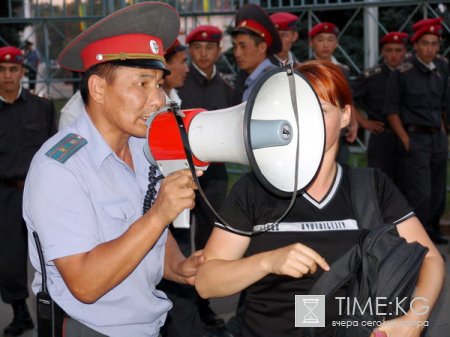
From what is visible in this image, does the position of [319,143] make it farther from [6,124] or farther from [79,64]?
[6,124]

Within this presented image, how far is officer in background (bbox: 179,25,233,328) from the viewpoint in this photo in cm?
595

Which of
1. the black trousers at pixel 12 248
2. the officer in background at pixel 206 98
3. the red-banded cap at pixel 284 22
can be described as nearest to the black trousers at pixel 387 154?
the red-banded cap at pixel 284 22

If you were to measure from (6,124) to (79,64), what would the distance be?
10.9ft

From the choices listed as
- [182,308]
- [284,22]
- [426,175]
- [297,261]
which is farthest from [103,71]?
[426,175]

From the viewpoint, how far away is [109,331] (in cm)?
262

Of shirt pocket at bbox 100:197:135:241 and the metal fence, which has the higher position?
the metal fence

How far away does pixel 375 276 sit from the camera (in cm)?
238

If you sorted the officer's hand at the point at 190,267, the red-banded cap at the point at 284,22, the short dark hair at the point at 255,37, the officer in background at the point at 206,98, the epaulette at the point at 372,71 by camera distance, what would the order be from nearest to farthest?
the officer's hand at the point at 190,267, the officer in background at the point at 206,98, the short dark hair at the point at 255,37, the red-banded cap at the point at 284,22, the epaulette at the point at 372,71

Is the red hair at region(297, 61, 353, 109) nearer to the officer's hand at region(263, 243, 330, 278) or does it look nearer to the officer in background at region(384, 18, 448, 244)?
the officer's hand at region(263, 243, 330, 278)

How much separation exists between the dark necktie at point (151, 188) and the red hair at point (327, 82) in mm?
561

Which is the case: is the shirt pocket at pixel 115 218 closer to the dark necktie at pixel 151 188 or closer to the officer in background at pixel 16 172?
the dark necktie at pixel 151 188

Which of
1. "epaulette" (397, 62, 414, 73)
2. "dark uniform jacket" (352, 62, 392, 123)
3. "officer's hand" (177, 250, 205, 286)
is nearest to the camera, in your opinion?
"officer's hand" (177, 250, 205, 286)

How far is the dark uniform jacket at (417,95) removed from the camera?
783 cm

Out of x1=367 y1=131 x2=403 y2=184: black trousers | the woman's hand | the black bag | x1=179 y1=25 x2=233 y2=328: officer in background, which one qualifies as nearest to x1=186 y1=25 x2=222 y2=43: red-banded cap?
x1=179 y1=25 x2=233 y2=328: officer in background
